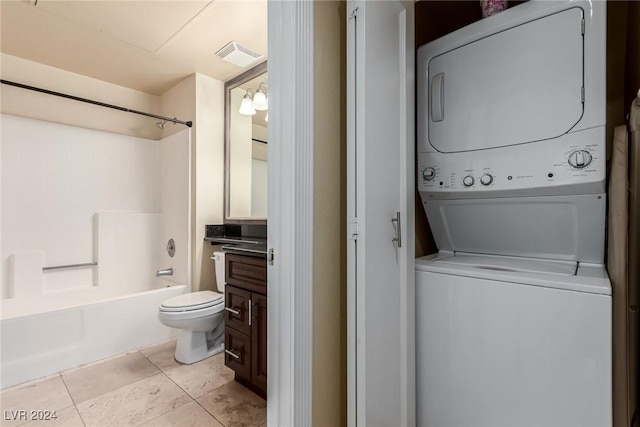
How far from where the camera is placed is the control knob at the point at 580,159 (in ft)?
3.48

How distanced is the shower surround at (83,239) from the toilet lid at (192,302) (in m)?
0.49

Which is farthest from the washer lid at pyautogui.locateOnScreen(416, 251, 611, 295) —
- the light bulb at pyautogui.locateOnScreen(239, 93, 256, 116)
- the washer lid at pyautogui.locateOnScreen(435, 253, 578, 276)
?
the light bulb at pyautogui.locateOnScreen(239, 93, 256, 116)

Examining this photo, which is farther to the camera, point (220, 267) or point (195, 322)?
point (220, 267)

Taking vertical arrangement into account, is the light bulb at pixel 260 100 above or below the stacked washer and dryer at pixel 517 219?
above

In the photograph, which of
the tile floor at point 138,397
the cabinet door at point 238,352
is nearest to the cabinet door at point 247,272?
the cabinet door at point 238,352

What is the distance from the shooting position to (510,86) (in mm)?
1229

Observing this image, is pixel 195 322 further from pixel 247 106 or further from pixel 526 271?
pixel 526 271

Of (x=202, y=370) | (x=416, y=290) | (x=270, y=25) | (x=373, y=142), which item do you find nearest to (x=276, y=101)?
(x=270, y=25)

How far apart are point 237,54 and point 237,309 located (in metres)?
1.94

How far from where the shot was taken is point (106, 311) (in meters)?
2.24

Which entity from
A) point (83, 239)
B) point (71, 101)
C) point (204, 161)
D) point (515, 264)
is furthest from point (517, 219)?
point (71, 101)

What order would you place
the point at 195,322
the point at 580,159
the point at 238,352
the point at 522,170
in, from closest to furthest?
the point at 580,159, the point at 522,170, the point at 238,352, the point at 195,322

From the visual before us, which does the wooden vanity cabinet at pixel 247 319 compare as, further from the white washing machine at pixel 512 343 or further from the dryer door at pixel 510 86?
the dryer door at pixel 510 86

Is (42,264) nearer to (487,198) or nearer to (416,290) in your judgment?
(416,290)
